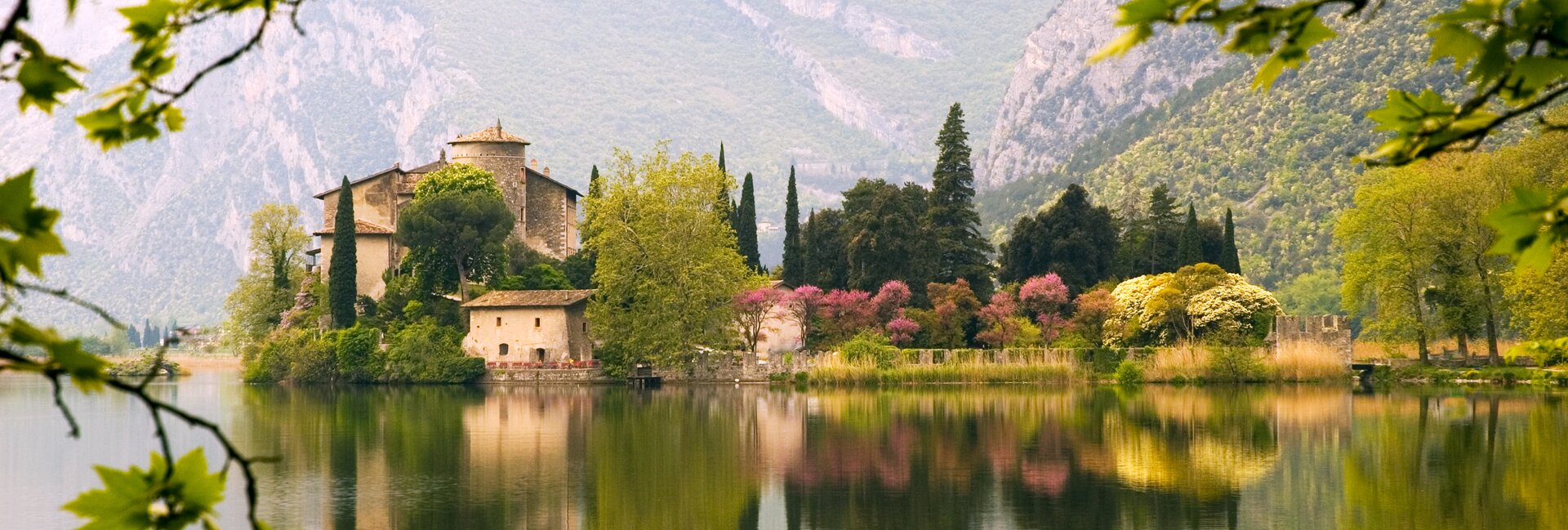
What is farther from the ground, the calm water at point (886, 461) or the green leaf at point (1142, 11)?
the green leaf at point (1142, 11)

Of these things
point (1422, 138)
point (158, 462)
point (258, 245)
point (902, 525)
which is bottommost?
point (902, 525)

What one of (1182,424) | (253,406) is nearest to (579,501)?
(1182,424)

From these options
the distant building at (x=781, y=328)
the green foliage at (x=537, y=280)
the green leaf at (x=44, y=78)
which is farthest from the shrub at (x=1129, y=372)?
the green leaf at (x=44, y=78)

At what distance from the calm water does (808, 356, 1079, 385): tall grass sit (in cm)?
576

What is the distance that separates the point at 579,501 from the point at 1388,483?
11836 millimetres

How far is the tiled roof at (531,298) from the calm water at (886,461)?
1170cm

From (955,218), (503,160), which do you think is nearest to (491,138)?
(503,160)

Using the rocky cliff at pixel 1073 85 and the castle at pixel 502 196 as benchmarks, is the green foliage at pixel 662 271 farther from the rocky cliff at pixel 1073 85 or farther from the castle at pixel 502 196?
the rocky cliff at pixel 1073 85

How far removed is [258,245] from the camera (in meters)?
72.2

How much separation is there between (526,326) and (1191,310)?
2163 centimetres

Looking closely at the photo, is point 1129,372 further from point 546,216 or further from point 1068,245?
point 546,216

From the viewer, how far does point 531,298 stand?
→ 6000cm

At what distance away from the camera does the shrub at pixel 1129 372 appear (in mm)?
52438

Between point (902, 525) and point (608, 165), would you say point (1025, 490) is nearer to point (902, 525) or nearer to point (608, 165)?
point (902, 525)
